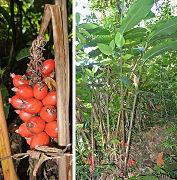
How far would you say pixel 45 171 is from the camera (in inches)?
9.5

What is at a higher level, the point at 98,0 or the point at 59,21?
the point at 98,0


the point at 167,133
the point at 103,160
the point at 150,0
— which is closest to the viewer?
the point at 150,0

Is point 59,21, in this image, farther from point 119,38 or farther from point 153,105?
point 153,105

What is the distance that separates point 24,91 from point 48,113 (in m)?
0.04

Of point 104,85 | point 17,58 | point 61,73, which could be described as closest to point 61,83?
point 61,73

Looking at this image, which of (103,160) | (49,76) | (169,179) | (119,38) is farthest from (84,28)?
(169,179)

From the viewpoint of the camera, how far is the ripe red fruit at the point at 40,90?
0.68ft

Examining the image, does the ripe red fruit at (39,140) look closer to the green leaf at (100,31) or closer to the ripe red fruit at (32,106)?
the ripe red fruit at (32,106)

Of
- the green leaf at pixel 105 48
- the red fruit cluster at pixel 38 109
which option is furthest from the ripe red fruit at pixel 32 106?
the green leaf at pixel 105 48

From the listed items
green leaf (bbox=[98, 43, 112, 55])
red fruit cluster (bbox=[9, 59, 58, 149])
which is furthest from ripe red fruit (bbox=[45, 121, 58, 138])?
green leaf (bbox=[98, 43, 112, 55])

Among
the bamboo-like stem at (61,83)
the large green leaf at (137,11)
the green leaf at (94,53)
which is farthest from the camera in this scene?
the green leaf at (94,53)

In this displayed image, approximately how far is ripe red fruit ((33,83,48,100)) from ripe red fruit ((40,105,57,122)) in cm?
2

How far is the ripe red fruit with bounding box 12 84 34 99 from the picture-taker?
0.21m

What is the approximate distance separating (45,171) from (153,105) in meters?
0.65
